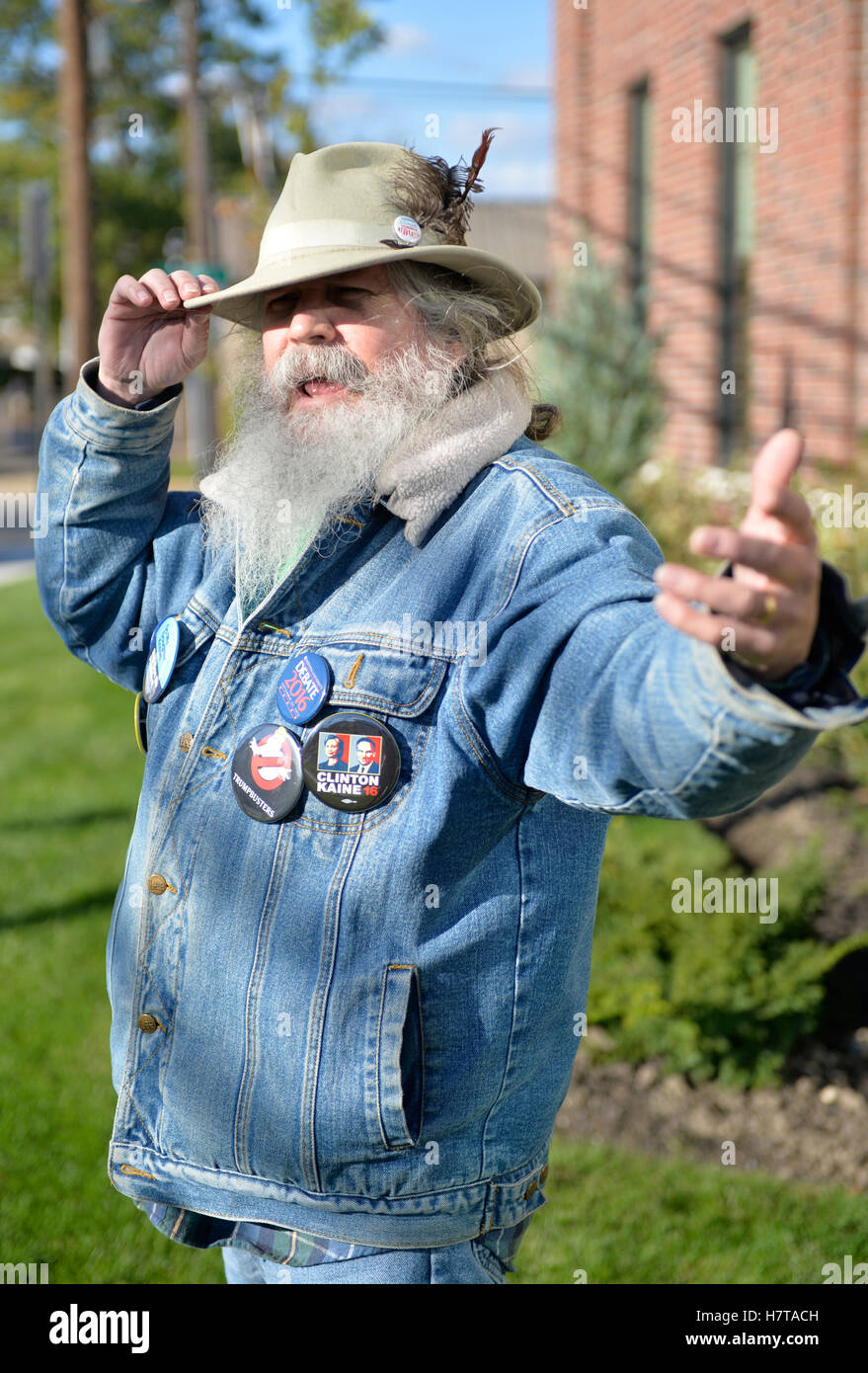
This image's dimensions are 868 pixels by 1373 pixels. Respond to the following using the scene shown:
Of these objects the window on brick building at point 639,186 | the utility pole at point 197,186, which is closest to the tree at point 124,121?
the utility pole at point 197,186

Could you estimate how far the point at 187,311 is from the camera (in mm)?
2119

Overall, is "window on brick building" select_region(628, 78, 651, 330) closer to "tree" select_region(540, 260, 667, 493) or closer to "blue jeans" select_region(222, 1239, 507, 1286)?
"tree" select_region(540, 260, 667, 493)

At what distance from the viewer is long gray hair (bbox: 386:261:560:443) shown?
193 centimetres

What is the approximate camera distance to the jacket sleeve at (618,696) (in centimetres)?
128

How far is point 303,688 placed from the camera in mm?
1774

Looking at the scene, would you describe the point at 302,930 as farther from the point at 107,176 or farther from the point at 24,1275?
the point at 107,176

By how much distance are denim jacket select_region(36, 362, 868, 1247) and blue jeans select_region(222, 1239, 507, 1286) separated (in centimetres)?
3

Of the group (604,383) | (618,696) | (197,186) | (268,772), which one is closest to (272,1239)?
(268,772)

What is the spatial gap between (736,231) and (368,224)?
848 centimetres

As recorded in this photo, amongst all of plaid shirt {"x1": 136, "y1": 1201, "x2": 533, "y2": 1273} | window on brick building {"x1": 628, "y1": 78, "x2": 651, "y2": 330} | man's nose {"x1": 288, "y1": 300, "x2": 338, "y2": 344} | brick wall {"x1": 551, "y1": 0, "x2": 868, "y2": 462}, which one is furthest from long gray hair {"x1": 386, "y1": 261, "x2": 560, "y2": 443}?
window on brick building {"x1": 628, "y1": 78, "x2": 651, "y2": 330}

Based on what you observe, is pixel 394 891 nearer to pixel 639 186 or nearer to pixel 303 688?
pixel 303 688

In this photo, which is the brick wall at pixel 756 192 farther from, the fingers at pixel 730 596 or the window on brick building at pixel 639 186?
the fingers at pixel 730 596

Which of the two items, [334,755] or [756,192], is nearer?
[334,755]

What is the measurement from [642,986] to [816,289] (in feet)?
19.4
